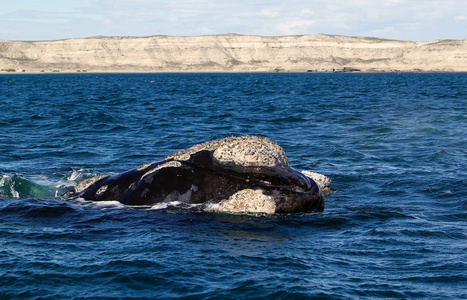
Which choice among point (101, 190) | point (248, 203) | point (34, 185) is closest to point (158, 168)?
point (101, 190)

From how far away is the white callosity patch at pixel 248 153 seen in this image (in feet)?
31.8

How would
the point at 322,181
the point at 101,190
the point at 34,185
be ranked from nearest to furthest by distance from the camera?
the point at 101,190
the point at 322,181
the point at 34,185

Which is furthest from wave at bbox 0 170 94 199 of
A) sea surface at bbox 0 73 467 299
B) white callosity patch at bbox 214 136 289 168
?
white callosity patch at bbox 214 136 289 168

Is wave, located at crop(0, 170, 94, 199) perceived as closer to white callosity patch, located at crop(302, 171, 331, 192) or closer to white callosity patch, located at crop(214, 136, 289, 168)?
white callosity patch, located at crop(214, 136, 289, 168)

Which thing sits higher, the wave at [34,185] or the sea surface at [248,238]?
the sea surface at [248,238]

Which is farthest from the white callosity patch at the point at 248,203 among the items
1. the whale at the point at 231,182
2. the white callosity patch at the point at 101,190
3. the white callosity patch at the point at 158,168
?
the white callosity patch at the point at 101,190

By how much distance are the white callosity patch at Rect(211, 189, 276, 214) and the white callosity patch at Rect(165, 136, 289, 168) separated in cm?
47

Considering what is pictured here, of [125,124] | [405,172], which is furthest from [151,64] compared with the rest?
[405,172]

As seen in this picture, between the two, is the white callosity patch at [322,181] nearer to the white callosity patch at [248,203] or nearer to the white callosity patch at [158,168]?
the white callosity patch at [248,203]

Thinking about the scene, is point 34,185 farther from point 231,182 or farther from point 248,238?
point 248,238

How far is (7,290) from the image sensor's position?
661 cm

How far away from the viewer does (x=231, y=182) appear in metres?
9.69

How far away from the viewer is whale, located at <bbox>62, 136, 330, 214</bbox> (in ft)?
31.4

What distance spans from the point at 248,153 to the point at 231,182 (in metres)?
0.53
